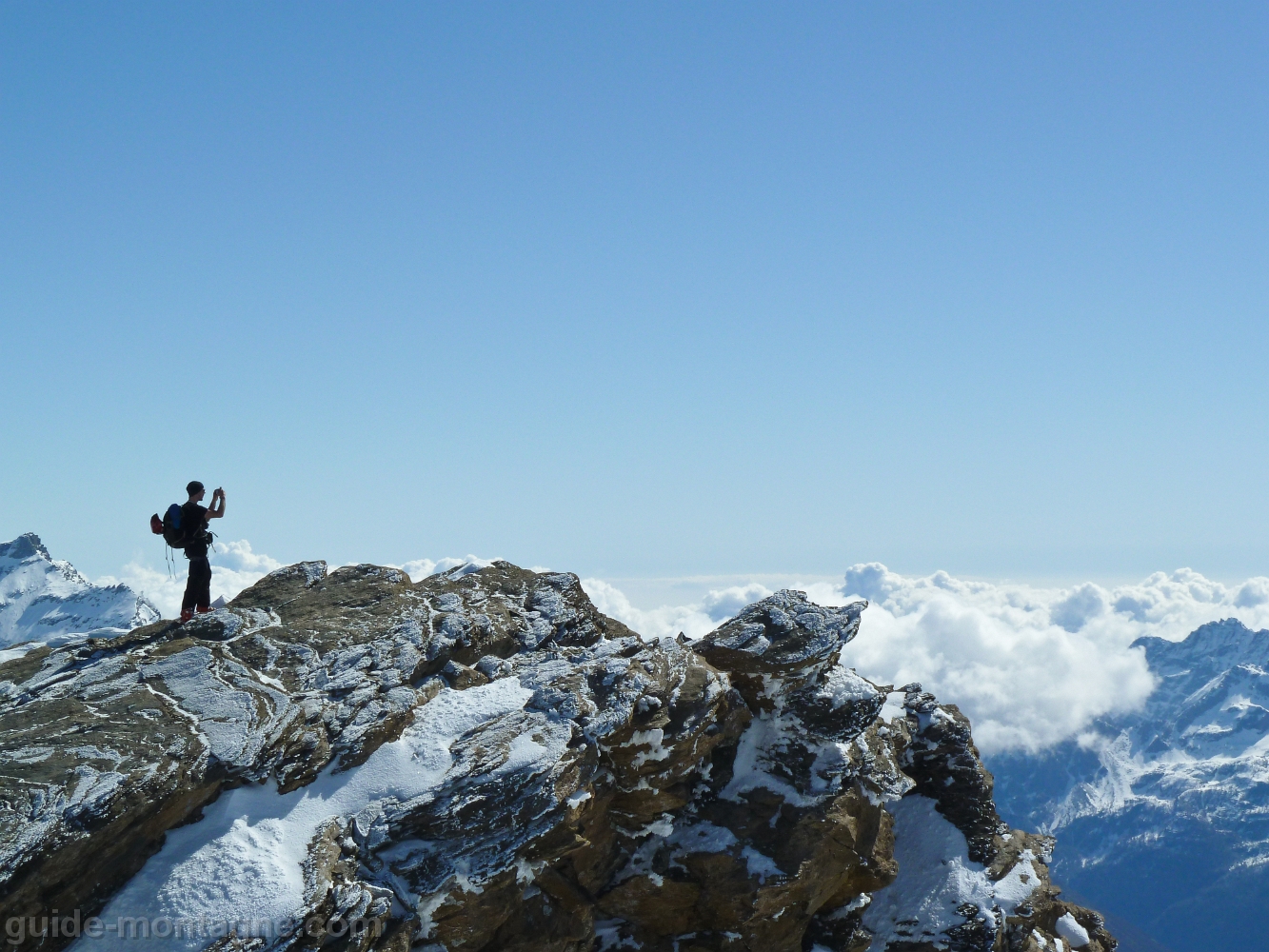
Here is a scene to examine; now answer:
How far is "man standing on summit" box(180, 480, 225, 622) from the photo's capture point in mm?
32906

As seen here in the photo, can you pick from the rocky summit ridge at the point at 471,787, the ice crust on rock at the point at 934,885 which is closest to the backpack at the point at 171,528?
the rocky summit ridge at the point at 471,787

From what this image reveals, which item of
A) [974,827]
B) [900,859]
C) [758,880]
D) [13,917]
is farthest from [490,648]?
[974,827]

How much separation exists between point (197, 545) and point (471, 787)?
1551 cm

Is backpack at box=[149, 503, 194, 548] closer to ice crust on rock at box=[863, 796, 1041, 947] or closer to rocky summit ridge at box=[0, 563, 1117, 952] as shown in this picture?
rocky summit ridge at box=[0, 563, 1117, 952]

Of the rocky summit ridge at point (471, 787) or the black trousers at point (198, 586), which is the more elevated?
the black trousers at point (198, 586)

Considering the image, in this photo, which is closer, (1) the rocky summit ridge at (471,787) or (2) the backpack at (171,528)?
(1) the rocky summit ridge at (471,787)

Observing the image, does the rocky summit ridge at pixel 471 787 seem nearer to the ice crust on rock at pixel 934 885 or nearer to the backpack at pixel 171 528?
the ice crust on rock at pixel 934 885

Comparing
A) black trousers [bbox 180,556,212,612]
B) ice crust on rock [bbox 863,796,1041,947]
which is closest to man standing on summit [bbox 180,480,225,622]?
black trousers [bbox 180,556,212,612]

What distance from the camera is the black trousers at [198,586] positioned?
34.7 meters

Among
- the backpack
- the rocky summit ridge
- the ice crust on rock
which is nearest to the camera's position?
the rocky summit ridge

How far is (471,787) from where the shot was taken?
27.3 meters

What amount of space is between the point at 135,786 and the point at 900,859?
130 feet

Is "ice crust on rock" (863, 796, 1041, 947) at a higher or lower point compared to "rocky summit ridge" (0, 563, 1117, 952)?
lower

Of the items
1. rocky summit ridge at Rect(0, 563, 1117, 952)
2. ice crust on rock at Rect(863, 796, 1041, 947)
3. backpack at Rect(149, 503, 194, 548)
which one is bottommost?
ice crust on rock at Rect(863, 796, 1041, 947)
